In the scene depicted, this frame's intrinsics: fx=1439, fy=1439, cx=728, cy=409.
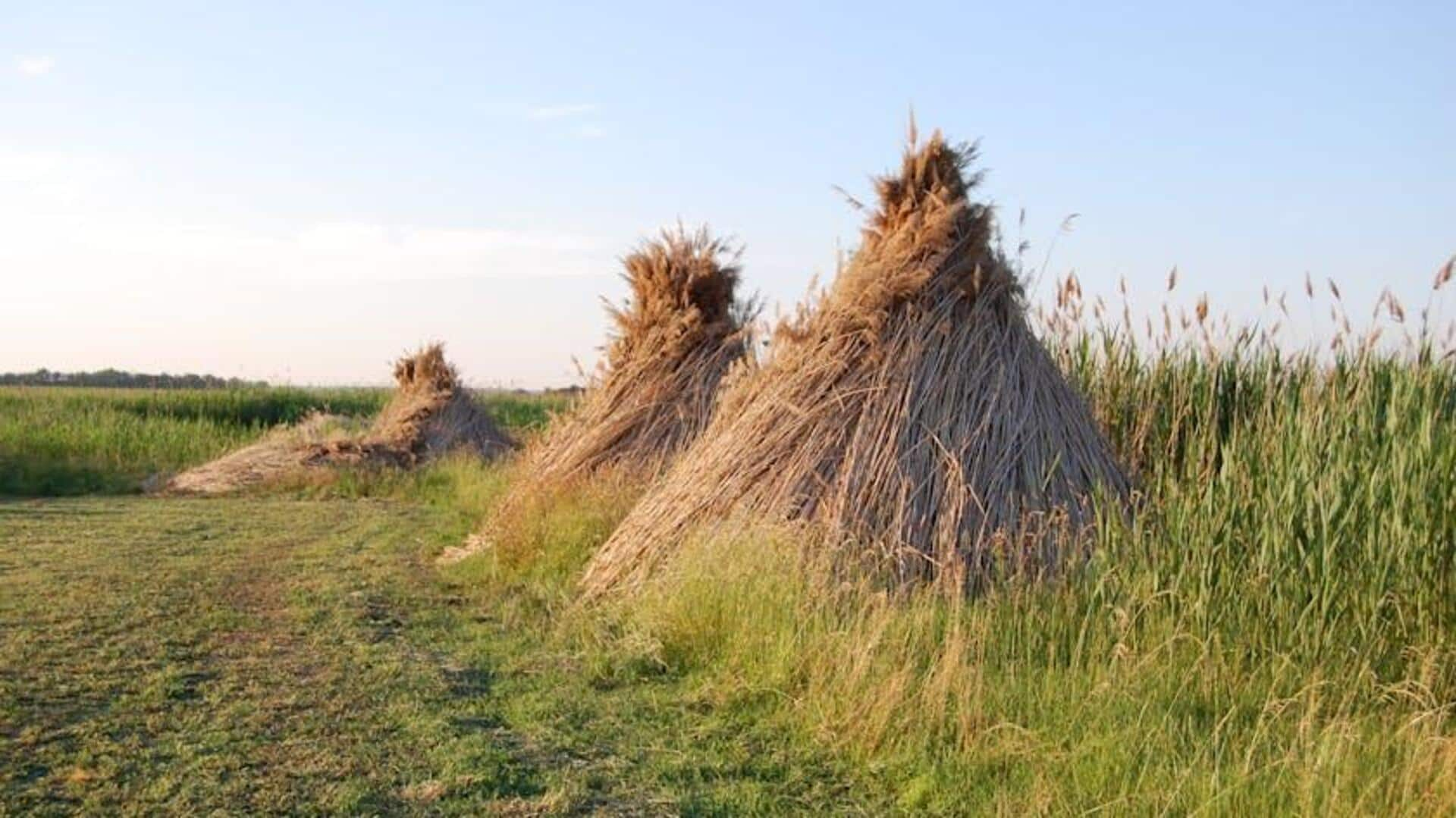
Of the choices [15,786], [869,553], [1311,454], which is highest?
[1311,454]

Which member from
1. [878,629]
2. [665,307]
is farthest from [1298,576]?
[665,307]

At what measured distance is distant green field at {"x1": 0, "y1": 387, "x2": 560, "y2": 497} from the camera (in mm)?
20188

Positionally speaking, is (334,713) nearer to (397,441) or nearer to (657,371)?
(657,371)

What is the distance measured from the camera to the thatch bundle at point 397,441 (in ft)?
64.2

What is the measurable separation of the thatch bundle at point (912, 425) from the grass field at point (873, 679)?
43 centimetres

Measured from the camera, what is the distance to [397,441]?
803 inches

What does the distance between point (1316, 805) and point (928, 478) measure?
357 centimetres

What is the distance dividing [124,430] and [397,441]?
6.61 meters

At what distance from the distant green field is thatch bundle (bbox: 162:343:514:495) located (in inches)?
41.4

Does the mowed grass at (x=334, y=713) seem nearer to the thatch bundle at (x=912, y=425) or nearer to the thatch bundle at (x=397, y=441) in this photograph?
the thatch bundle at (x=912, y=425)

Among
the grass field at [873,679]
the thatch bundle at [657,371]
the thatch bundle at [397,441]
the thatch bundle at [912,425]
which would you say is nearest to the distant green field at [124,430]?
the thatch bundle at [397,441]

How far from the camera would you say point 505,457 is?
19109 millimetres

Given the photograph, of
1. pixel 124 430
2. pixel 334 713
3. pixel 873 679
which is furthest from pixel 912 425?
pixel 124 430

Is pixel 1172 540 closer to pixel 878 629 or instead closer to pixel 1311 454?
pixel 1311 454
